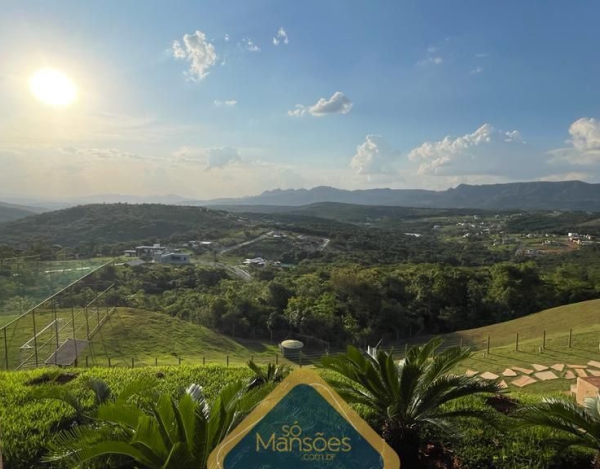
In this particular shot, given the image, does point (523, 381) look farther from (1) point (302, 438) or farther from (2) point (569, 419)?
(1) point (302, 438)

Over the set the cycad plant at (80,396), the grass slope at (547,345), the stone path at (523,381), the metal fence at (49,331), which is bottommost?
the grass slope at (547,345)

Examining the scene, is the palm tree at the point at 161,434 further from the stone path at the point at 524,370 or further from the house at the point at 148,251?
the house at the point at 148,251

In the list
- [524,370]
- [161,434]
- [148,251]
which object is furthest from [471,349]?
[148,251]

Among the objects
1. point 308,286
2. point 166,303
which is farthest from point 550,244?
point 166,303

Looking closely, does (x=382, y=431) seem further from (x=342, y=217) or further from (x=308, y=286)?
(x=342, y=217)

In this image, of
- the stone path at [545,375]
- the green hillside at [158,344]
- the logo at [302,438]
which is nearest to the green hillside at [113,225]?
the green hillside at [158,344]

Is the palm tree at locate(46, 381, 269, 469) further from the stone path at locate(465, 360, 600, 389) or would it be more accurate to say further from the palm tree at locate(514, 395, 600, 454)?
the stone path at locate(465, 360, 600, 389)
